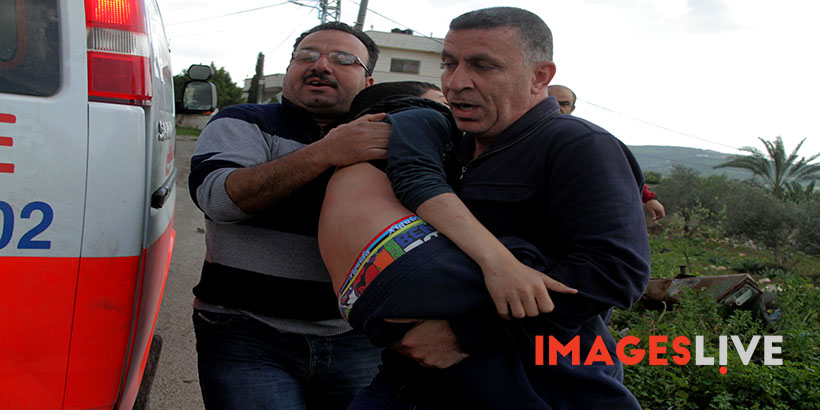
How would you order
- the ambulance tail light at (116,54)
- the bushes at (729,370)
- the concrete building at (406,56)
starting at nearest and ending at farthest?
1. the ambulance tail light at (116,54)
2. the bushes at (729,370)
3. the concrete building at (406,56)

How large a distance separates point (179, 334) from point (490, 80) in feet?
12.4

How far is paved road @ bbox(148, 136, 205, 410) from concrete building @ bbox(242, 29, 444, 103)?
31581mm

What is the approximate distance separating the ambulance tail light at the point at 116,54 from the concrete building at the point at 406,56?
36634 mm

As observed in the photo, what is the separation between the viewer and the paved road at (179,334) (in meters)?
3.56

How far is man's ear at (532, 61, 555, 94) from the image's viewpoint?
1586mm

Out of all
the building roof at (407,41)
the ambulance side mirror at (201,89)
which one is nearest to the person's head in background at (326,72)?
the ambulance side mirror at (201,89)

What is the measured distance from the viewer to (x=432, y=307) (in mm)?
1271

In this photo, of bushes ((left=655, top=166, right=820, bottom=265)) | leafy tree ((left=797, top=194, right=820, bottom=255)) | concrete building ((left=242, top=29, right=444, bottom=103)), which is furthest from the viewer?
concrete building ((left=242, top=29, right=444, bottom=103))

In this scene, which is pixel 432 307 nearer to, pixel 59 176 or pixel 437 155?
pixel 437 155

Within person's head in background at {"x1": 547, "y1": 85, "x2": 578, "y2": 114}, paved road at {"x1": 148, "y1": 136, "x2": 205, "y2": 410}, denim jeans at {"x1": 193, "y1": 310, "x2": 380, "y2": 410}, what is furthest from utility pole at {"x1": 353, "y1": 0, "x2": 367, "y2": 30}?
denim jeans at {"x1": 193, "y1": 310, "x2": 380, "y2": 410}

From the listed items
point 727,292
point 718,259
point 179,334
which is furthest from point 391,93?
point 718,259

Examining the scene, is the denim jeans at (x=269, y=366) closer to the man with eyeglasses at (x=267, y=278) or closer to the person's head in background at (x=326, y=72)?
the man with eyeglasses at (x=267, y=278)

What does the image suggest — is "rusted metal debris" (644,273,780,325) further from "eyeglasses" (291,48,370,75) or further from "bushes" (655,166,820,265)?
"bushes" (655,166,820,265)

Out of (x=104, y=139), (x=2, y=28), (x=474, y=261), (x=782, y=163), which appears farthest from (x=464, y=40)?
(x=782, y=163)
